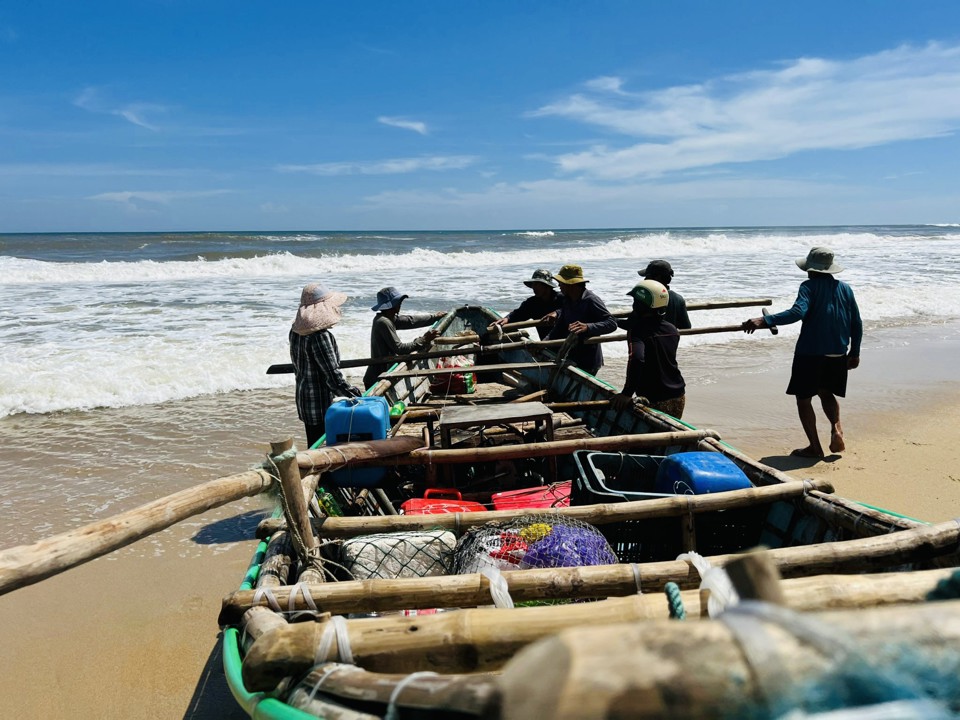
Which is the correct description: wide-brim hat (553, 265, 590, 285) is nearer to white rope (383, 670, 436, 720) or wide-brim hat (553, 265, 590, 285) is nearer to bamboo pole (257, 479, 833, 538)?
bamboo pole (257, 479, 833, 538)

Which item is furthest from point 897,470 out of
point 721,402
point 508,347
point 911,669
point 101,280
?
point 101,280

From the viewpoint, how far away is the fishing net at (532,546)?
271 centimetres

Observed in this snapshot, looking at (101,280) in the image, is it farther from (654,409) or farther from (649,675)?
(649,675)

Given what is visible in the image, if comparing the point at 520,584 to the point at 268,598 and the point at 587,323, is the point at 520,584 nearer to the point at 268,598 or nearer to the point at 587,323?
the point at 268,598

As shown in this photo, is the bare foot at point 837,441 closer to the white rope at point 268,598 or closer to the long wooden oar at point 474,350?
the long wooden oar at point 474,350

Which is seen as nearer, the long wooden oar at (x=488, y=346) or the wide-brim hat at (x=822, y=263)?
the wide-brim hat at (x=822, y=263)

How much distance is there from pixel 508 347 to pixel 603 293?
1305 cm

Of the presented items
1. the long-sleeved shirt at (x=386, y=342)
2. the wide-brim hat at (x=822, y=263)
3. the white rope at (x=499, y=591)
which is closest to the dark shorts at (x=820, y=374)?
the wide-brim hat at (x=822, y=263)

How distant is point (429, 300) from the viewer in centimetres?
1823

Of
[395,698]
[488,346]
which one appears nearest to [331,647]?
[395,698]

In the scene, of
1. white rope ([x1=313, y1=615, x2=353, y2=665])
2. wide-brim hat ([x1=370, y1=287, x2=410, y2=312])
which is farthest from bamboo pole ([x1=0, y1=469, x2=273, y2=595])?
wide-brim hat ([x1=370, y1=287, x2=410, y2=312])

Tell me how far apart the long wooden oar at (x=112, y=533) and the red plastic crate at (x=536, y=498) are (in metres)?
1.80

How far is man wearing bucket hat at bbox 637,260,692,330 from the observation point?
5719mm

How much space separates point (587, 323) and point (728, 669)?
5.51 metres
